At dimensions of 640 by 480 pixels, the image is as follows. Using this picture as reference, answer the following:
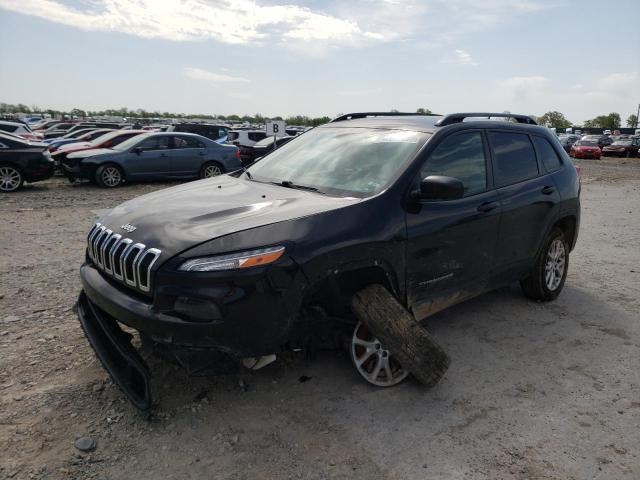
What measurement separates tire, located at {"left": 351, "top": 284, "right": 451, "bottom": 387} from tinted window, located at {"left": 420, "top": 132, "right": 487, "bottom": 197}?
923 millimetres

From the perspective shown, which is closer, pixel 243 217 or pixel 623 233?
pixel 243 217

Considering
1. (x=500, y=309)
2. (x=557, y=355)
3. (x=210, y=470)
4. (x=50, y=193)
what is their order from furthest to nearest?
(x=50, y=193)
(x=500, y=309)
(x=557, y=355)
(x=210, y=470)

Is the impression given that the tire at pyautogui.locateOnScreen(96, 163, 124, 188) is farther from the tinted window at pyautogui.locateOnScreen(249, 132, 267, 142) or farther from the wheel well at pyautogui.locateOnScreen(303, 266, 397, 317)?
the wheel well at pyautogui.locateOnScreen(303, 266, 397, 317)

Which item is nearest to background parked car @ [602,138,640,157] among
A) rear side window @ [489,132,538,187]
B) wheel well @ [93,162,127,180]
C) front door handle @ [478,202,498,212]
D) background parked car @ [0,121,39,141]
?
wheel well @ [93,162,127,180]

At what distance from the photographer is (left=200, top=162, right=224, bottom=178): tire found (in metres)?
13.8

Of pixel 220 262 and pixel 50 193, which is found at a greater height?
pixel 220 262

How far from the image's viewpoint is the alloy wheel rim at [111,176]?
12.5 metres

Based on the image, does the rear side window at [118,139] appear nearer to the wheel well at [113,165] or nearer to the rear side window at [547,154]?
the wheel well at [113,165]

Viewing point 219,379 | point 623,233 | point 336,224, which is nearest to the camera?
point 336,224

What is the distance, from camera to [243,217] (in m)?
2.88

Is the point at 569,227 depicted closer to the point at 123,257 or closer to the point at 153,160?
the point at 123,257

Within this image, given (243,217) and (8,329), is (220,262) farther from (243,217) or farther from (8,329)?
(8,329)

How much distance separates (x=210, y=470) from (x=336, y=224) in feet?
4.77

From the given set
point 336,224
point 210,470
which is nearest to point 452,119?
point 336,224
